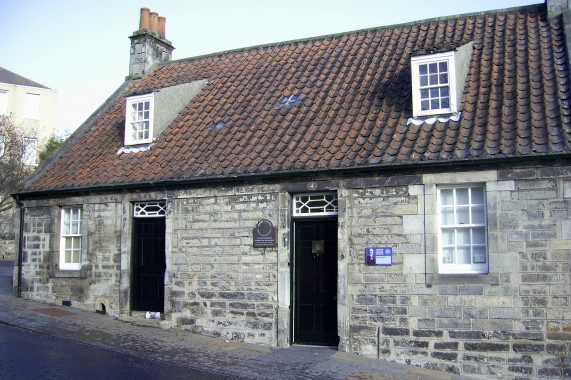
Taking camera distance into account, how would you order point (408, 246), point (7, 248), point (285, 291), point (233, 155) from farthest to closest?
point (7, 248)
point (233, 155)
point (285, 291)
point (408, 246)

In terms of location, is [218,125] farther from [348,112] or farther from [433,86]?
[433,86]

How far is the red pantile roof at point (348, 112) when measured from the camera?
9.53 meters

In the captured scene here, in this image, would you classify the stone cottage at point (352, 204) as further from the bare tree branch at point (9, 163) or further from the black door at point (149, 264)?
the bare tree branch at point (9, 163)

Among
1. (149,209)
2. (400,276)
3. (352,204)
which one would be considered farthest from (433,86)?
(149,209)

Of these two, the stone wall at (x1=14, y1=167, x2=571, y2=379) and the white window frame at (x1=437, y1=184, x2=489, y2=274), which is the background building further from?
the white window frame at (x1=437, y1=184, x2=489, y2=274)

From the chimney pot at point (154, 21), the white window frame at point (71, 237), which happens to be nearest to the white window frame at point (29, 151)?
the chimney pot at point (154, 21)

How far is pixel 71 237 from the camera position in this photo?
13641 mm

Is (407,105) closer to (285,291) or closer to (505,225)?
(505,225)

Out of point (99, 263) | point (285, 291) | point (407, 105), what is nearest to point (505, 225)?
point (407, 105)

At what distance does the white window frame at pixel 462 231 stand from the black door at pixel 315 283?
207 centimetres

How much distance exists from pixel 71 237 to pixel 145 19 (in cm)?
760

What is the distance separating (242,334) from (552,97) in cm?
750

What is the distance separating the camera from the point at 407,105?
1089 cm

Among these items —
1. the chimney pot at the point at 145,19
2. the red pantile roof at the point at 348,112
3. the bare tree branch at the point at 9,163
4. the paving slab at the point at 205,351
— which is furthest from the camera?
the bare tree branch at the point at 9,163
